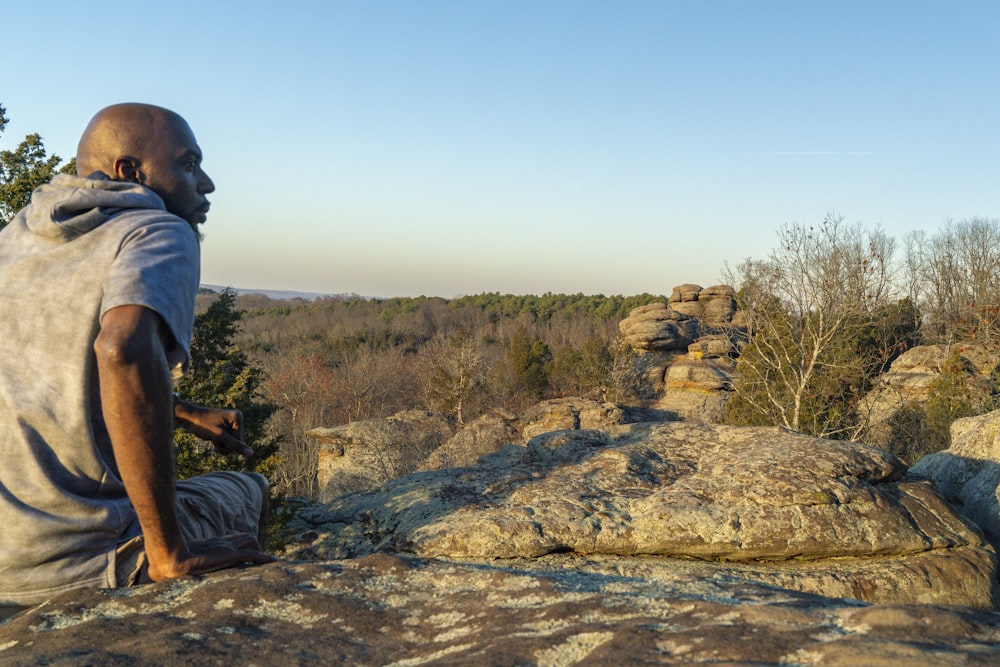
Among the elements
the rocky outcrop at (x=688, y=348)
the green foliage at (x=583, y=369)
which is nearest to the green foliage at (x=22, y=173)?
the rocky outcrop at (x=688, y=348)

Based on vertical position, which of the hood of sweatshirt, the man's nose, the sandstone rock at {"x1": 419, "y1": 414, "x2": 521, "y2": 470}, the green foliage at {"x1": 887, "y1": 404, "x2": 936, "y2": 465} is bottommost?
the green foliage at {"x1": 887, "y1": 404, "x2": 936, "y2": 465}

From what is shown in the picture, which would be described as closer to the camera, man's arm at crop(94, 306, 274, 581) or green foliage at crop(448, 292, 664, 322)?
man's arm at crop(94, 306, 274, 581)

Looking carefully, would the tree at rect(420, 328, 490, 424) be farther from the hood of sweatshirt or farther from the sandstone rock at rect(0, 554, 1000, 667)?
the sandstone rock at rect(0, 554, 1000, 667)

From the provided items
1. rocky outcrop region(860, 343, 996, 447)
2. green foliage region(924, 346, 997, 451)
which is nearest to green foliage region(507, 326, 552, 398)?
rocky outcrop region(860, 343, 996, 447)

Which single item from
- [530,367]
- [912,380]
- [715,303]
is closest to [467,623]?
[912,380]

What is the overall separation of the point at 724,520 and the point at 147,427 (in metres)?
3.47

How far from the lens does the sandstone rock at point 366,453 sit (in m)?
17.6

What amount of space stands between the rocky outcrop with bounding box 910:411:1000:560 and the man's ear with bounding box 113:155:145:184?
5905 mm

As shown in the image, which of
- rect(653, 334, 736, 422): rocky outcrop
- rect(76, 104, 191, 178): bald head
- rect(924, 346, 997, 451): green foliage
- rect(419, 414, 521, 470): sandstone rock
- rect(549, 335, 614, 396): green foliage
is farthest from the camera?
→ rect(549, 335, 614, 396): green foliage

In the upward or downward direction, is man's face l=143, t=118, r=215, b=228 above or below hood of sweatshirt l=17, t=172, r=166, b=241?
above

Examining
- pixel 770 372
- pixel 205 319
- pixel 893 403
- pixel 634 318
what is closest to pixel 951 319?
pixel 634 318

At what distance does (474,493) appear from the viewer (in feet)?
16.8

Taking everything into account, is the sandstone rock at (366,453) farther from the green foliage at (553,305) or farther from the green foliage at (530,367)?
the green foliage at (553,305)

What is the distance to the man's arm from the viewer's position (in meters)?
1.97
